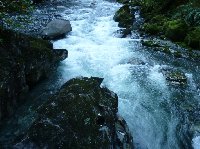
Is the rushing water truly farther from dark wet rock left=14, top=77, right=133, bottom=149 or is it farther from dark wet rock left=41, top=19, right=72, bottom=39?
dark wet rock left=14, top=77, right=133, bottom=149

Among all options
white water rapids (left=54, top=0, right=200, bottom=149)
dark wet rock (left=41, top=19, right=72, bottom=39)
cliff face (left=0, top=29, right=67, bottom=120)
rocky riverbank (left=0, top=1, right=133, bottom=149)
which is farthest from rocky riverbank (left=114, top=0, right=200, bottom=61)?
rocky riverbank (left=0, top=1, right=133, bottom=149)

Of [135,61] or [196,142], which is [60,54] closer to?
[135,61]

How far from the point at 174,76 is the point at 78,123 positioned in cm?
601

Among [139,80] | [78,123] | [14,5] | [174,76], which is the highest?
[14,5]

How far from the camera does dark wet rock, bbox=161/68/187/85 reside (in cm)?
1143

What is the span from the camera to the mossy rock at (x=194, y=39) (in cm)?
1441

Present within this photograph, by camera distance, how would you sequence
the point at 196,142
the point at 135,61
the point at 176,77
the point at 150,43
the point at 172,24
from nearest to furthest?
the point at 196,142 < the point at 176,77 < the point at 135,61 < the point at 150,43 < the point at 172,24

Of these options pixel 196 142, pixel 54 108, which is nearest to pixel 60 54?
pixel 54 108

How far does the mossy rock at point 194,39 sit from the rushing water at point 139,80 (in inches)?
58.2

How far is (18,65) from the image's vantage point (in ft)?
30.2

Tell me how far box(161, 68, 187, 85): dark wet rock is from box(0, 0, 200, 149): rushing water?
0.20 meters

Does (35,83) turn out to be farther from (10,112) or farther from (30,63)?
(10,112)

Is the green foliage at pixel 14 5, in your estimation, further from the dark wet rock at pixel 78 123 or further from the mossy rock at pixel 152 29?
the mossy rock at pixel 152 29

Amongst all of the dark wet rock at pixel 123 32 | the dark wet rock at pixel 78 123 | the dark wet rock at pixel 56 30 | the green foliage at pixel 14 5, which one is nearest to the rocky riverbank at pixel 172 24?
the dark wet rock at pixel 123 32
